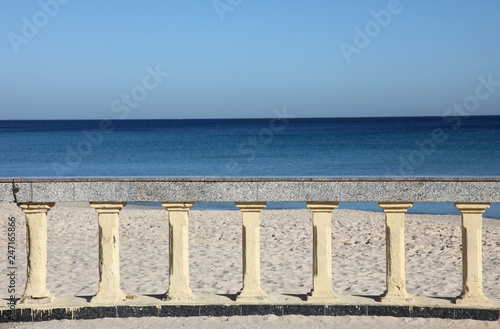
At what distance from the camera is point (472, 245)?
4340 millimetres

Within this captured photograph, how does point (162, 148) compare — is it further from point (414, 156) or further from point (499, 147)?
point (499, 147)

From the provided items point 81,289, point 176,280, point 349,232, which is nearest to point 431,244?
point 349,232

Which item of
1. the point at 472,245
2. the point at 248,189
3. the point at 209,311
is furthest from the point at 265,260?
the point at 472,245

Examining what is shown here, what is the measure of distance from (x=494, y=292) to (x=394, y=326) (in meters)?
3.00

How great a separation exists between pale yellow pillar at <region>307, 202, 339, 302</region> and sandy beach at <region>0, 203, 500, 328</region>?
0.67 feet

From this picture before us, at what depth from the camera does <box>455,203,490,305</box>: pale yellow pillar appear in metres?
4.32

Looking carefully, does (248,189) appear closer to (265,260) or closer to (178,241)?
(178,241)

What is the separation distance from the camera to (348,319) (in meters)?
4.46

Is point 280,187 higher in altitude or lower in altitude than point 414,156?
lower

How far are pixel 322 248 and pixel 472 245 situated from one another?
3.75 feet

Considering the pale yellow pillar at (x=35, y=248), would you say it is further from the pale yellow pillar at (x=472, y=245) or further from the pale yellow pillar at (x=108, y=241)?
the pale yellow pillar at (x=472, y=245)

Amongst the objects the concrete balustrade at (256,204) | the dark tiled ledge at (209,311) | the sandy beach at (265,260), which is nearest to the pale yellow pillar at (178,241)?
the concrete balustrade at (256,204)

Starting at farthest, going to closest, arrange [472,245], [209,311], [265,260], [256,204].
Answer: [265,260] → [209,311] → [256,204] → [472,245]

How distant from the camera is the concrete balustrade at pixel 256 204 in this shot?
4328 millimetres
